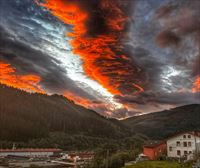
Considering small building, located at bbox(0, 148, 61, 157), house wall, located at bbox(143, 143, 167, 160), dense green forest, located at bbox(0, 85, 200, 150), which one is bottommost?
Answer: small building, located at bbox(0, 148, 61, 157)

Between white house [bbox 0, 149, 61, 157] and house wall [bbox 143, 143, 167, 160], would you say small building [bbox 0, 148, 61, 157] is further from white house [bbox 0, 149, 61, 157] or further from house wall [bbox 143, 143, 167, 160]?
house wall [bbox 143, 143, 167, 160]

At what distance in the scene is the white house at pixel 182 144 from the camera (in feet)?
168

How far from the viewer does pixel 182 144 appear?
172 feet

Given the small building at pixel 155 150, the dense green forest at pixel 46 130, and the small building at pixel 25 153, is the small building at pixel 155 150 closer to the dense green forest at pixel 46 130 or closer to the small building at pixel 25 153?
the dense green forest at pixel 46 130

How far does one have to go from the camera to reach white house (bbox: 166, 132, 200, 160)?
51119 mm

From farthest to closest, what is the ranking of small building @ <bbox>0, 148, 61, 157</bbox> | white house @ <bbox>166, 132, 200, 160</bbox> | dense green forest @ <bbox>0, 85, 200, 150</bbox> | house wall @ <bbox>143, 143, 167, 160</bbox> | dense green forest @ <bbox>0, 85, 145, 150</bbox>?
1. dense green forest @ <bbox>0, 85, 145, 150</bbox>
2. dense green forest @ <bbox>0, 85, 200, 150</bbox>
3. small building @ <bbox>0, 148, 61, 157</bbox>
4. house wall @ <bbox>143, 143, 167, 160</bbox>
5. white house @ <bbox>166, 132, 200, 160</bbox>

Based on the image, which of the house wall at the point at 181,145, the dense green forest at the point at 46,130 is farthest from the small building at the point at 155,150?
the dense green forest at the point at 46,130

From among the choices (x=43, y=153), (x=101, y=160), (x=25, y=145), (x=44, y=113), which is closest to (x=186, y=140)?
(x=101, y=160)

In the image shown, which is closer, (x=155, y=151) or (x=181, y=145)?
(x=181, y=145)

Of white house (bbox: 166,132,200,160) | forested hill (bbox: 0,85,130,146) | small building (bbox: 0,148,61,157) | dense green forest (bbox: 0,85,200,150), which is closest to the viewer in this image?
white house (bbox: 166,132,200,160)

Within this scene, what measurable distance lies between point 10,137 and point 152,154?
91.7 meters

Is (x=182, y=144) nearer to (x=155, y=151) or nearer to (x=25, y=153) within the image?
(x=155, y=151)

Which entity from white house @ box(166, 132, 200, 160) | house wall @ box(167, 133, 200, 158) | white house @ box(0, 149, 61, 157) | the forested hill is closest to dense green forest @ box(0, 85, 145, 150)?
the forested hill

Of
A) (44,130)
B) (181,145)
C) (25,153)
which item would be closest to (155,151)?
(181,145)
